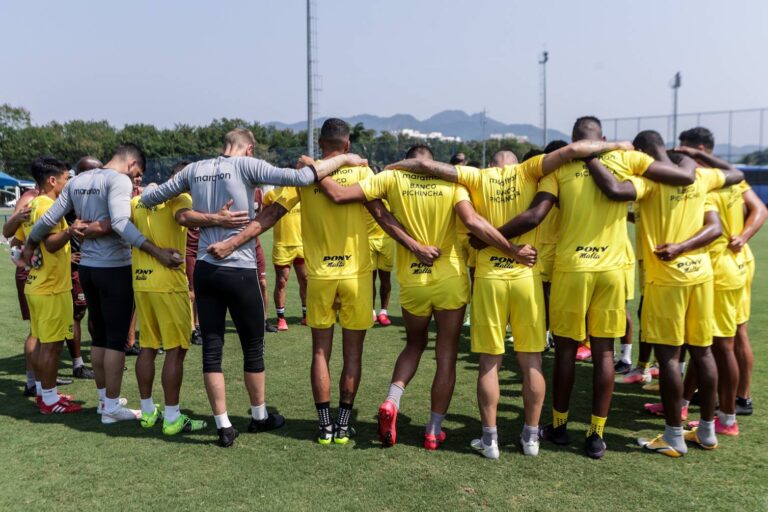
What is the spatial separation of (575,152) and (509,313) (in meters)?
1.27

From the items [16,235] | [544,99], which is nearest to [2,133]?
[544,99]

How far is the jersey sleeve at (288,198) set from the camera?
4754mm

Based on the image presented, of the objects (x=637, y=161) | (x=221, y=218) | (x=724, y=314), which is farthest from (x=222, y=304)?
(x=724, y=314)

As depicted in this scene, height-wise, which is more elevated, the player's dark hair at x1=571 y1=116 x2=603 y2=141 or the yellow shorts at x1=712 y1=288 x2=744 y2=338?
the player's dark hair at x1=571 y1=116 x2=603 y2=141

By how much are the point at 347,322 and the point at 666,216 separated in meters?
2.60

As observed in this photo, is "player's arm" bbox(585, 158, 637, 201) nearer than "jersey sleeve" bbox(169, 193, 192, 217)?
Yes

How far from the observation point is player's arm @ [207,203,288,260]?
4598 millimetres

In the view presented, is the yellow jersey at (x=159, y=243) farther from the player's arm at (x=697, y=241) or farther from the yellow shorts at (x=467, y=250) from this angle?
the player's arm at (x=697, y=241)

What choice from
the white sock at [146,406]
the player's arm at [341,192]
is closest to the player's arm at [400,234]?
the player's arm at [341,192]

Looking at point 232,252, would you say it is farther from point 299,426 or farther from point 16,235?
point 16,235

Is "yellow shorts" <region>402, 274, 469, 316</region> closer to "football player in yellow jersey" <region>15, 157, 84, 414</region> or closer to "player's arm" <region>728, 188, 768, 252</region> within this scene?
"player's arm" <region>728, 188, 768, 252</region>

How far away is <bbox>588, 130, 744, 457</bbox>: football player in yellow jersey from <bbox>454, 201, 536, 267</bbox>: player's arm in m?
1.00

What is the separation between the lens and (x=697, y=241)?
4473 millimetres

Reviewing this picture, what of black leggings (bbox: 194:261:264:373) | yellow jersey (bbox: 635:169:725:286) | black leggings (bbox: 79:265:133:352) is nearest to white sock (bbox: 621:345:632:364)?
yellow jersey (bbox: 635:169:725:286)
